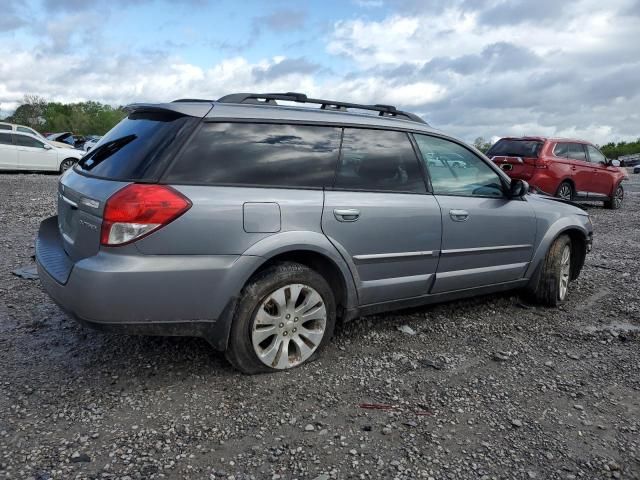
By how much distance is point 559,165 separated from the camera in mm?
12430

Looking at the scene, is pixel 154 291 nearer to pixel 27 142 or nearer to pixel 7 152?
pixel 7 152

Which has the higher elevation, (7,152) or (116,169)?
(116,169)

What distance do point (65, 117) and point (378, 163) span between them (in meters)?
95.5

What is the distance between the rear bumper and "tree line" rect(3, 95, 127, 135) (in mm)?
63294

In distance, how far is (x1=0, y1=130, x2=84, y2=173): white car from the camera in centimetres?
1773

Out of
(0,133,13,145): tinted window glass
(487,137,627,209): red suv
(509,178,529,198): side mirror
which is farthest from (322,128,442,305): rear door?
(0,133,13,145): tinted window glass

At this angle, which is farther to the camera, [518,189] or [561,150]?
[561,150]

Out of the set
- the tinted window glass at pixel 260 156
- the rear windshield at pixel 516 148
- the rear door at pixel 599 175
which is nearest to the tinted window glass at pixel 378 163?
the tinted window glass at pixel 260 156

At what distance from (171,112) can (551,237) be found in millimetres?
3555

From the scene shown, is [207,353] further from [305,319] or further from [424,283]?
[424,283]

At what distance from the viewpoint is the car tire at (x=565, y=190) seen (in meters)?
12.6

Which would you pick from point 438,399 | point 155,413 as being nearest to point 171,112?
point 155,413

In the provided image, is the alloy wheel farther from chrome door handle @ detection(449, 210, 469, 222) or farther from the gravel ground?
chrome door handle @ detection(449, 210, 469, 222)

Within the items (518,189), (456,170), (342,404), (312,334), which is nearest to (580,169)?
(518,189)
